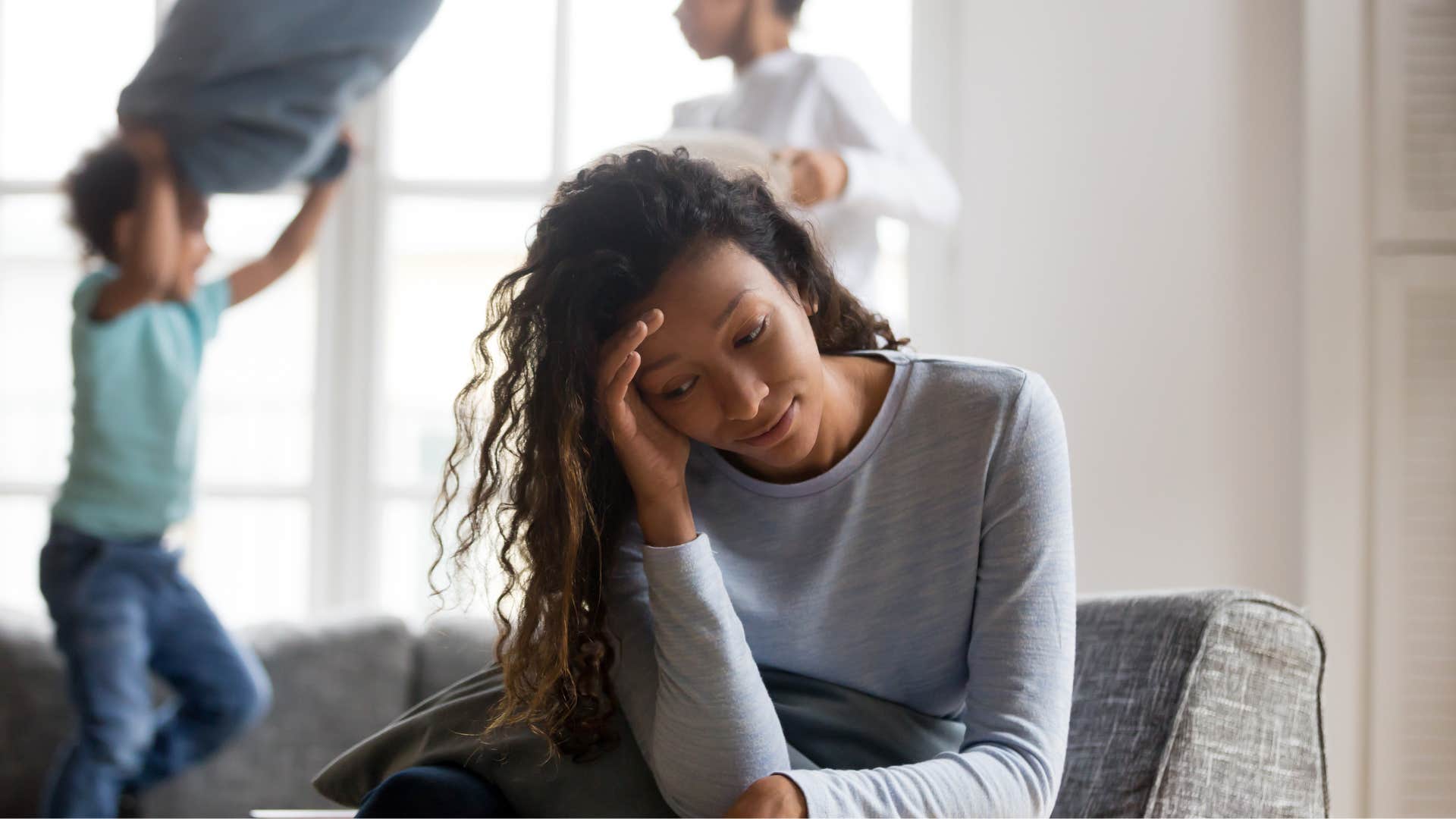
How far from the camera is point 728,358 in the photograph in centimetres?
84

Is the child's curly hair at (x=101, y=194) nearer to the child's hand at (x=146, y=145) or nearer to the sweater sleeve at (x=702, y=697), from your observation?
the child's hand at (x=146, y=145)

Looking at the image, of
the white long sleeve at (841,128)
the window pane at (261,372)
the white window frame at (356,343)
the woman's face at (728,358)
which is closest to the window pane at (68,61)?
the white window frame at (356,343)

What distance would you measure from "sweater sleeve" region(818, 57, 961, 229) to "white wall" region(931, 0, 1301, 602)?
30 centimetres

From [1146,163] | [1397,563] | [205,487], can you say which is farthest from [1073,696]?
[205,487]

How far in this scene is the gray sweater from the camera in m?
0.82

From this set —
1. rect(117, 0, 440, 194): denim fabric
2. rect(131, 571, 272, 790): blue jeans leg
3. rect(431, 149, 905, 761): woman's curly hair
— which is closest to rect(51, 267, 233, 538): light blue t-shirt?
rect(131, 571, 272, 790): blue jeans leg

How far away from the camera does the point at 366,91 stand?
41.2 inches

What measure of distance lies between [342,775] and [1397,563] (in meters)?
1.57

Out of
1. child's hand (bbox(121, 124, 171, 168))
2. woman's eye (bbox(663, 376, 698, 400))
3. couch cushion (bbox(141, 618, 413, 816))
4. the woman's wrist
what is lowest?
couch cushion (bbox(141, 618, 413, 816))

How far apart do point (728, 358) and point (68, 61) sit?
1.78m

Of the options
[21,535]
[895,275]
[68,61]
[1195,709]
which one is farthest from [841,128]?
[21,535]

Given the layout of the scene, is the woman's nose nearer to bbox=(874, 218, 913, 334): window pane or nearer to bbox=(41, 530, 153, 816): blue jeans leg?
bbox=(41, 530, 153, 816): blue jeans leg

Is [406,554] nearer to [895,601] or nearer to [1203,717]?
[895,601]

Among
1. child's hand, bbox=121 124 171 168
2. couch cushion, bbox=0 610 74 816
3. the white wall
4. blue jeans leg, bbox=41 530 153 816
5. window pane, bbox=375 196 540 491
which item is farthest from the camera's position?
window pane, bbox=375 196 540 491
